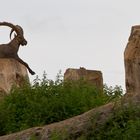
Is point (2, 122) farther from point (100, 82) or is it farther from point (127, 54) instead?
point (100, 82)

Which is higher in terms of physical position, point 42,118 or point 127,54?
point 127,54

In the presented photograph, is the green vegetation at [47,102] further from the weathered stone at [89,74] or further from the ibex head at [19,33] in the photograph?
the ibex head at [19,33]

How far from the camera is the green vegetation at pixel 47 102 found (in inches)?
559

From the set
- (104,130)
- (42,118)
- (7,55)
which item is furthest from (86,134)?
(7,55)

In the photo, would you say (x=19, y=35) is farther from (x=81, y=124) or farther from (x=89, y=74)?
(x=81, y=124)

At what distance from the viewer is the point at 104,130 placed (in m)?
11.3

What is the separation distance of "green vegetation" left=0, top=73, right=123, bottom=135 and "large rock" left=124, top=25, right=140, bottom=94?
35cm

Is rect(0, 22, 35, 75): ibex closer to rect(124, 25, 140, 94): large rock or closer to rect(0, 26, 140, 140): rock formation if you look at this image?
rect(124, 25, 140, 94): large rock

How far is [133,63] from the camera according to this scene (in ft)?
46.3

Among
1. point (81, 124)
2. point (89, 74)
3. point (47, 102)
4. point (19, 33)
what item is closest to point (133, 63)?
point (47, 102)

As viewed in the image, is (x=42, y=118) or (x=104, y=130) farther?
(x=42, y=118)

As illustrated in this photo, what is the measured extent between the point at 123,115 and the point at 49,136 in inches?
42.2

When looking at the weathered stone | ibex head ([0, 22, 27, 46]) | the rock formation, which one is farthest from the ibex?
the rock formation

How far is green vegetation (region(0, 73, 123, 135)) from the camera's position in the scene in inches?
559
